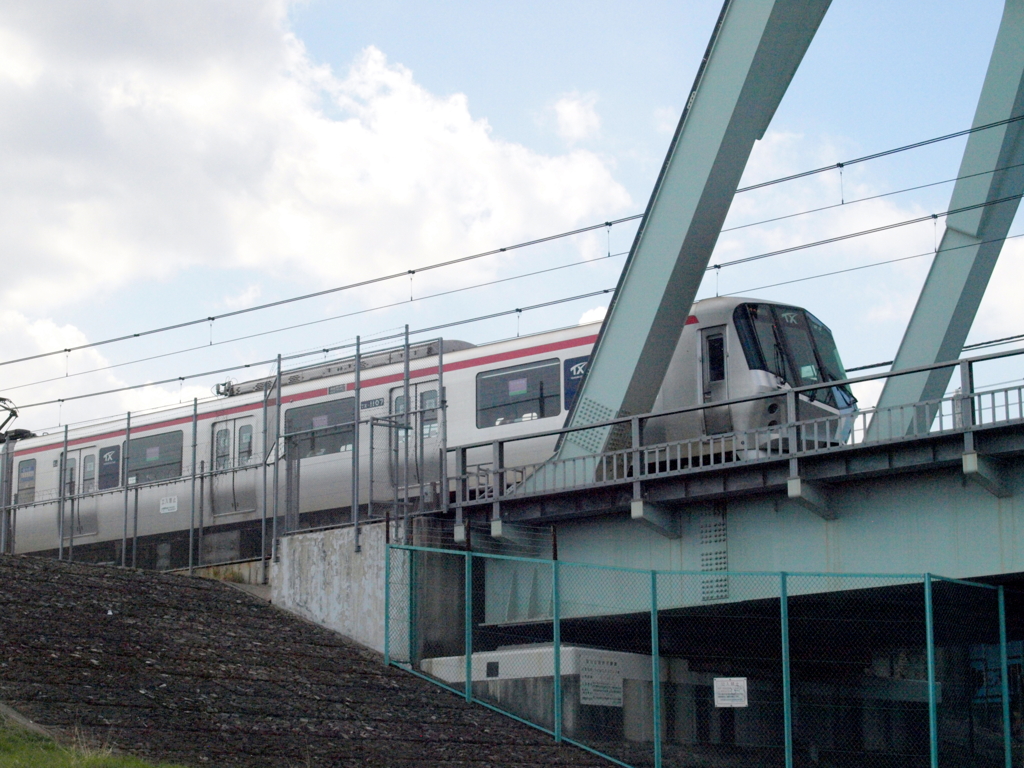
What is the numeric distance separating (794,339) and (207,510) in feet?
37.7

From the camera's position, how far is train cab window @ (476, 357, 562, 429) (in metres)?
22.6

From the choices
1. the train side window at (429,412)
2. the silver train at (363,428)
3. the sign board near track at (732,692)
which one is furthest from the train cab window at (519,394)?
the sign board near track at (732,692)

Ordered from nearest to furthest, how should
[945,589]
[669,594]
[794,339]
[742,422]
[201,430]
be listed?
1. [945,589]
2. [669,594]
3. [742,422]
4. [794,339]
5. [201,430]

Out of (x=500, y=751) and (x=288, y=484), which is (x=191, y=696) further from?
(x=288, y=484)

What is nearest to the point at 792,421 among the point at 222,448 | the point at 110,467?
the point at 222,448

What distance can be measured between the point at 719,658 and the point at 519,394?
292 inches

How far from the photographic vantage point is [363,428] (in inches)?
944

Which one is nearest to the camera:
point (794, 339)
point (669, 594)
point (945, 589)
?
point (945, 589)

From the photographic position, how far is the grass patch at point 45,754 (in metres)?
10.6

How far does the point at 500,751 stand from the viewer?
51.7 feet

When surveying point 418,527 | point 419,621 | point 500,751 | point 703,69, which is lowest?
point 500,751

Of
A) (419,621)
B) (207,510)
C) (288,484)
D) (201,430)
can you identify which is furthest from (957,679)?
(201,430)

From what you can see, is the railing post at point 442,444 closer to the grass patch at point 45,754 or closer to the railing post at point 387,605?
the railing post at point 387,605

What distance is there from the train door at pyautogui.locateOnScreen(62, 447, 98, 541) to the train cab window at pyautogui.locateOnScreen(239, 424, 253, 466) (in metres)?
3.12
